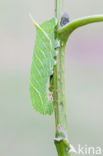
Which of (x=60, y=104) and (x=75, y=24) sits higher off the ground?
(x=75, y=24)

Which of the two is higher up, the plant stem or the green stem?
the green stem

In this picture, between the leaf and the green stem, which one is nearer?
the green stem

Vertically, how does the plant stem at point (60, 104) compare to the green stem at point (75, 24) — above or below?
below

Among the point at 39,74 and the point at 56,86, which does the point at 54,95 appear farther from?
the point at 39,74

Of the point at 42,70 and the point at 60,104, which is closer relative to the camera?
the point at 60,104

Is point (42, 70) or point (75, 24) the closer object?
point (75, 24)

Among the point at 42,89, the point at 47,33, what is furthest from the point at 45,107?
the point at 47,33

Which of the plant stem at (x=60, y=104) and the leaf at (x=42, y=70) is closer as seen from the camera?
the plant stem at (x=60, y=104)

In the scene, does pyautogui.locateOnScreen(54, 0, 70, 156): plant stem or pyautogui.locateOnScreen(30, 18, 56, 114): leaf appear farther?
pyautogui.locateOnScreen(30, 18, 56, 114): leaf
